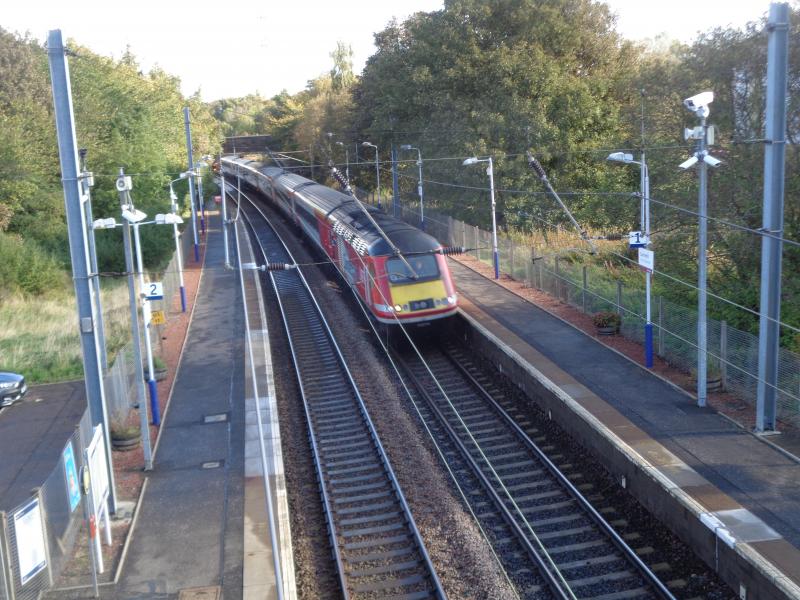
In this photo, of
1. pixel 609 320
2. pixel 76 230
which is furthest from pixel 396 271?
pixel 76 230

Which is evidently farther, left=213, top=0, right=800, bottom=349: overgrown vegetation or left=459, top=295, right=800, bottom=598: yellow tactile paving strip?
left=213, top=0, right=800, bottom=349: overgrown vegetation

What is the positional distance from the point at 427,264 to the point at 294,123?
66052 mm

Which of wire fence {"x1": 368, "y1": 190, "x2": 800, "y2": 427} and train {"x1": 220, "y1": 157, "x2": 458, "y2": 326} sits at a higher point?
train {"x1": 220, "y1": 157, "x2": 458, "y2": 326}

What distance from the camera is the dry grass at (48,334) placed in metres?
22.9

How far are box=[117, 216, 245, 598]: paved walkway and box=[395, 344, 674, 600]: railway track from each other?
4053mm

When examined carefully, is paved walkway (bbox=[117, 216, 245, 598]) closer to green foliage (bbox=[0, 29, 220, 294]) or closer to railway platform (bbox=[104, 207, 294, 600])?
railway platform (bbox=[104, 207, 294, 600])

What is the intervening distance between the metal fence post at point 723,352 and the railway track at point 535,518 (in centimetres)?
465

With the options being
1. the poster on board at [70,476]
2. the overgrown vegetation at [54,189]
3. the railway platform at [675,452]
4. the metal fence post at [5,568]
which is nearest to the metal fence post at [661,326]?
the railway platform at [675,452]

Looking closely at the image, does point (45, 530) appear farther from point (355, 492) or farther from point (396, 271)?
point (396, 271)

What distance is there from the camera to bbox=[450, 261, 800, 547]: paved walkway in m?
12.1

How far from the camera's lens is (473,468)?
1477cm

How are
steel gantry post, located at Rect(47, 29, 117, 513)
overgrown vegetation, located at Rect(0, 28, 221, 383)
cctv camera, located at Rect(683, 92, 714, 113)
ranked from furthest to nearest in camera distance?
overgrown vegetation, located at Rect(0, 28, 221, 383)
cctv camera, located at Rect(683, 92, 714, 113)
steel gantry post, located at Rect(47, 29, 117, 513)

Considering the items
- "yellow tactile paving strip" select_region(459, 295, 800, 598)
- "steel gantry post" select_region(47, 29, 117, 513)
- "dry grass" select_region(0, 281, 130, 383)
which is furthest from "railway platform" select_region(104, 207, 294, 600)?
"yellow tactile paving strip" select_region(459, 295, 800, 598)

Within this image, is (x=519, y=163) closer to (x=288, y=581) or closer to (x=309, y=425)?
(x=309, y=425)
